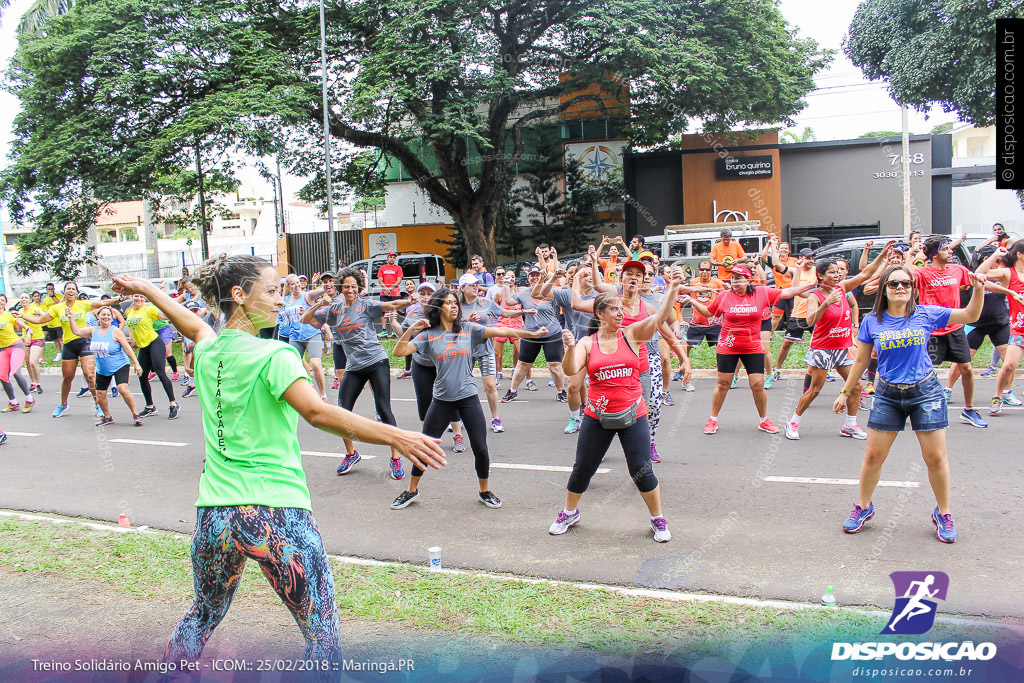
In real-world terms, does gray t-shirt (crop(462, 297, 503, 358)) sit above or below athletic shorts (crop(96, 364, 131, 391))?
above

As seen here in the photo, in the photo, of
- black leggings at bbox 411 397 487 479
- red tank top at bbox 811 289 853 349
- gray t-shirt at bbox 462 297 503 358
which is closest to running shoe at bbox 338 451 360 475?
black leggings at bbox 411 397 487 479

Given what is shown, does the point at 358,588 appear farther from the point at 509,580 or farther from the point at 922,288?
the point at 922,288

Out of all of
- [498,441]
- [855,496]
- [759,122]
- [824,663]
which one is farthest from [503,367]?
[759,122]

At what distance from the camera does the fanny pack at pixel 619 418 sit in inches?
215

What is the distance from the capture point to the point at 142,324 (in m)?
11.7

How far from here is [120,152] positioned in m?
23.1

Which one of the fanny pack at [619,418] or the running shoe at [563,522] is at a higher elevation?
the fanny pack at [619,418]

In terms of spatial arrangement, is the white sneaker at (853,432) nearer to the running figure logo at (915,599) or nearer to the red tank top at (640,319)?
the red tank top at (640,319)

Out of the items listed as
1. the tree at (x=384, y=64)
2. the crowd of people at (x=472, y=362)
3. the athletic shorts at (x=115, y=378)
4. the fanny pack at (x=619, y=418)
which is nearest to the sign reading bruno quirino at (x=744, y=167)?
the tree at (x=384, y=64)

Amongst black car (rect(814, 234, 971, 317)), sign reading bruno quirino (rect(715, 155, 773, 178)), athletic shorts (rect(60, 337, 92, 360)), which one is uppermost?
sign reading bruno quirino (rect(715, 155, 773, 178))

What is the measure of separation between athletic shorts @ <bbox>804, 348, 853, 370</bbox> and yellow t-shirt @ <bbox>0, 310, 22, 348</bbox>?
11.7 meters

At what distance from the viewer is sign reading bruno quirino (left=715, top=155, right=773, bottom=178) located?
30.5m

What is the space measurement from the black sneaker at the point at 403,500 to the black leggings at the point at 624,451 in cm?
160

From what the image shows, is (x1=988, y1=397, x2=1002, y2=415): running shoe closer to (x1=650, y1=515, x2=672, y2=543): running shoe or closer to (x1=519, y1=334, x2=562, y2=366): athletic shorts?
(x1=519, y1=334, x2=562, y2=366): athletic shorts
